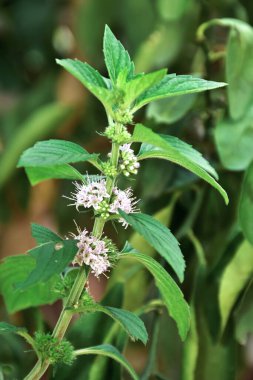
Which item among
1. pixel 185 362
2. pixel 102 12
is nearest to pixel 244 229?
pixel 185 362

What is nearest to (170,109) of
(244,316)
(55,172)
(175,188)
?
(175,188)

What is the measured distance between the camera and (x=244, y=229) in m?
0.58

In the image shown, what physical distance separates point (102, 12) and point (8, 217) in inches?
13.3

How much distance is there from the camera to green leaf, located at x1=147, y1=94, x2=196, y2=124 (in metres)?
0.70

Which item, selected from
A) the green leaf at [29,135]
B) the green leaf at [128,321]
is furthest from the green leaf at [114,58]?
the green leaf at [29,135]

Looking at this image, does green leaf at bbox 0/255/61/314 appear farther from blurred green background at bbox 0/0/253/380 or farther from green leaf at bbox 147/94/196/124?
green leaf at bbox 147/94/196/124

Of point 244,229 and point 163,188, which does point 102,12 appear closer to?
point 163,188

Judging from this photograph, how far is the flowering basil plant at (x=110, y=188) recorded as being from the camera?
15.3 inches

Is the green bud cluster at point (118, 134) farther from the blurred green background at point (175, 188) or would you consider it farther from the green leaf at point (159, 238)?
the blurred green background at point (175, 188)

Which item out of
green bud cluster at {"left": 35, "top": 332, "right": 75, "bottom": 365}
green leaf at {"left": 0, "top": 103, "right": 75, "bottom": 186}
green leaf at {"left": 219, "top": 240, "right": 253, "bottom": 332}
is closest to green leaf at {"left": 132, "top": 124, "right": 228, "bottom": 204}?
green bud cluster at {"left": 35, "top": 332, "right": 75, "bottom": 365}

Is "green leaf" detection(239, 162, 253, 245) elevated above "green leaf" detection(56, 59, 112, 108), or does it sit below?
above

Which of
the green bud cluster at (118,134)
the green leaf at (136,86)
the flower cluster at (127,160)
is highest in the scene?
the green leaf at (136,86)

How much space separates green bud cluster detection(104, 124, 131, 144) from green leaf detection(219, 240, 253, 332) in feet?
0.82

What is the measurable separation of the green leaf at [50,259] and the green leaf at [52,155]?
1.9 inches
